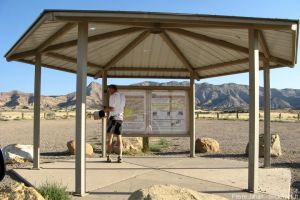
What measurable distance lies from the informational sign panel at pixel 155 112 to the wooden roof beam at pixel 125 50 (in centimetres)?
94

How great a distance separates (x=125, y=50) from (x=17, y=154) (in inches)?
166

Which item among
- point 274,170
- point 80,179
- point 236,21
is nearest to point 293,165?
point 274,170

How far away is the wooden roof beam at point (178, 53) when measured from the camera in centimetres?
1127

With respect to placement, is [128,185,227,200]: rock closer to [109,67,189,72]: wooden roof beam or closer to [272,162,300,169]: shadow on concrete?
[272,162,300,169]: shadow on concrete

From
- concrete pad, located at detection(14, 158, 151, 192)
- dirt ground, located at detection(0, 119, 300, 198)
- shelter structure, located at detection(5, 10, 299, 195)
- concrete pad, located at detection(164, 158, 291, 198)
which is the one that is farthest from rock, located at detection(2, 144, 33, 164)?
concrete pad, located at detection(164, 158, 291, 198)

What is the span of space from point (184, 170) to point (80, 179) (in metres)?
3.62

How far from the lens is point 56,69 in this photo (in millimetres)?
13320

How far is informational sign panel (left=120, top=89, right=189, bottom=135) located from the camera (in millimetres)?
14008

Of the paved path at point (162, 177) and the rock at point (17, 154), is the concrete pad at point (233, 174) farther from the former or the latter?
the rock at point (17, 154)

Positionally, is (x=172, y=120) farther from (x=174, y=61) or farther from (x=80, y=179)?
(x=80, y=179)

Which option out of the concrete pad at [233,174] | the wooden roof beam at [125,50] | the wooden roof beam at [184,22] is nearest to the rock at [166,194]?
the concrete pad at [233,174]

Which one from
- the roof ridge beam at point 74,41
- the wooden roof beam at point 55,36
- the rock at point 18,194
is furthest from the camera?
the roof ridge beam at point 74,41

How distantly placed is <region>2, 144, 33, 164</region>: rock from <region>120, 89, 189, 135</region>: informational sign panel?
121 inches

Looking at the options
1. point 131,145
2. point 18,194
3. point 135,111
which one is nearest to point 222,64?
point 135,111
